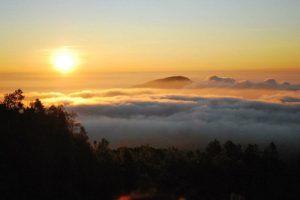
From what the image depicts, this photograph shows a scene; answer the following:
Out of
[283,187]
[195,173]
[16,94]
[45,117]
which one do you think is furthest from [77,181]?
[283,187]

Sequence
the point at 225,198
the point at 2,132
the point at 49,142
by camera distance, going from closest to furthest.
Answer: the point at 2,132 → the point at 49,142 → the point at 225,198

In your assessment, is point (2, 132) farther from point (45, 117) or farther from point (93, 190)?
point (93, 190)

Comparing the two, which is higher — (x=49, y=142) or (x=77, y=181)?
(x=49, y=142)

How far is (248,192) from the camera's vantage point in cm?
8381

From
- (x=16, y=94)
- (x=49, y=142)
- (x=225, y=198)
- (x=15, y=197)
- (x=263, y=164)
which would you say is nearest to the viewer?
(x=15, y=197)

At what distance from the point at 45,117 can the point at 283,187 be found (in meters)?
52.5

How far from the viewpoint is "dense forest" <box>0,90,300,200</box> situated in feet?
169

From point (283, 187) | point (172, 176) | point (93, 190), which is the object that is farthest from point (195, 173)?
point (93, 190)

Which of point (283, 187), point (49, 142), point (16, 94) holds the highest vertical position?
point (16, 94)

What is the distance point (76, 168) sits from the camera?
57.4 m

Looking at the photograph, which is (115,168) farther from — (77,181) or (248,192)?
(248,192)

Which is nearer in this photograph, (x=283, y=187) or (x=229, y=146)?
(x=283, y=187)

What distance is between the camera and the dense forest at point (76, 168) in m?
51.5

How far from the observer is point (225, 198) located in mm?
75812
